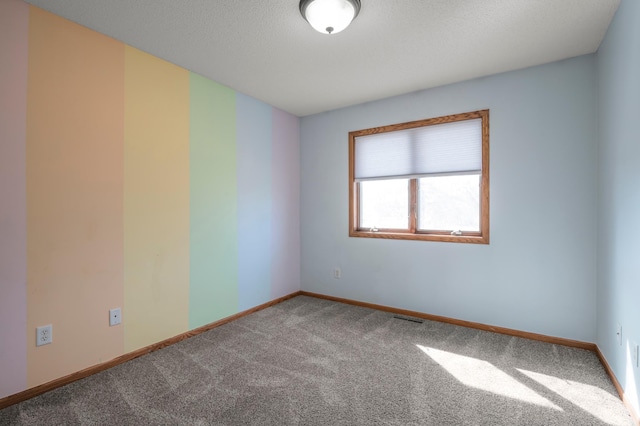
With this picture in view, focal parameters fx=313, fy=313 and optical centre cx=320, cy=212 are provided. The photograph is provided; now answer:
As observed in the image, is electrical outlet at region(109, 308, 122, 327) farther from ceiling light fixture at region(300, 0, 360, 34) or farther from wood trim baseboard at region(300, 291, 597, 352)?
ceiling light fixture at region(300, 0, 360, 34)

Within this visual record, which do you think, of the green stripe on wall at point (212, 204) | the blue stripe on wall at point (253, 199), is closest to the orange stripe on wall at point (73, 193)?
the green stripe on wall at point (212, 204)

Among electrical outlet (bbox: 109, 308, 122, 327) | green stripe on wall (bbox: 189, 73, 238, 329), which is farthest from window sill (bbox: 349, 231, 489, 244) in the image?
electrical outlet (bbox: 109, 308, 122, 327)

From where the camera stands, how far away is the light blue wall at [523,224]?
264cm

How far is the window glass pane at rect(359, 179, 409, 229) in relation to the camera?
3.67m

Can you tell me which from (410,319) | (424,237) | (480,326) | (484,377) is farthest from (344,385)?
(424,237)

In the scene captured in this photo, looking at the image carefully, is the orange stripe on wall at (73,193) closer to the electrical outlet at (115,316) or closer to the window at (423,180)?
the electrical outlet at (115,316)

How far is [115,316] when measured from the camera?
7.96 ft

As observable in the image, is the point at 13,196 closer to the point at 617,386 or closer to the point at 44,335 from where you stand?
the point at 44,335

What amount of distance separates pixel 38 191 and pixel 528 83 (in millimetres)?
3943

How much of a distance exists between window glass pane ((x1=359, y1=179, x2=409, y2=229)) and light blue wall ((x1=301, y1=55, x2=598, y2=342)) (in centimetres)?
27

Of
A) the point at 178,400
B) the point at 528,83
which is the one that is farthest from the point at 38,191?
the point at 528,83

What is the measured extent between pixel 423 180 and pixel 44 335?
3518 millimetres

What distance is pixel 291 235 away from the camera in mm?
4254

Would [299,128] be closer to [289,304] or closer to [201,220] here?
[201,220]
